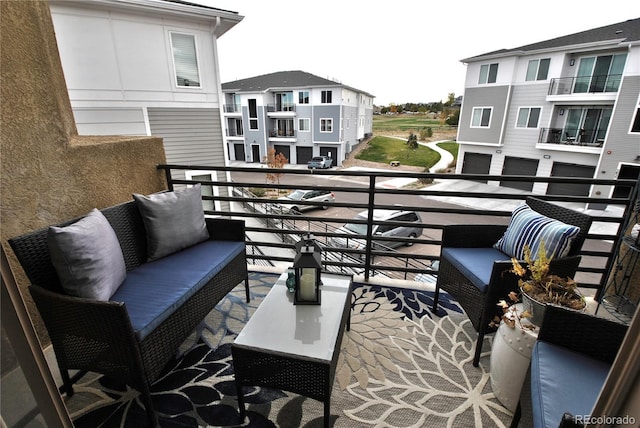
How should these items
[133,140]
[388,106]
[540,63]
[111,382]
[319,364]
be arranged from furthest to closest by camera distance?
[388,106]
[540,63]
[133,140]
[111,382]
[319,364]

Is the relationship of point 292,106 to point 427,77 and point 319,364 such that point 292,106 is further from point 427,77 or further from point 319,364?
point 319,364

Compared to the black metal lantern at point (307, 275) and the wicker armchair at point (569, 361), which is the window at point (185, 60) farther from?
the wicker armchair at point (569, 361)

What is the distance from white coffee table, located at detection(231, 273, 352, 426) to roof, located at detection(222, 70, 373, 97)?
1664 cm

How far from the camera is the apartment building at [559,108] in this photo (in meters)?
9.08

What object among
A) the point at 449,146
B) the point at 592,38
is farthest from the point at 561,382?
the point at 449,146

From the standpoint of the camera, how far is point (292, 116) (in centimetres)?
1828

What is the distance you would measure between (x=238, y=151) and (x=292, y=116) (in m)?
5.50

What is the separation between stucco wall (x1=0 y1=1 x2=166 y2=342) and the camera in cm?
158

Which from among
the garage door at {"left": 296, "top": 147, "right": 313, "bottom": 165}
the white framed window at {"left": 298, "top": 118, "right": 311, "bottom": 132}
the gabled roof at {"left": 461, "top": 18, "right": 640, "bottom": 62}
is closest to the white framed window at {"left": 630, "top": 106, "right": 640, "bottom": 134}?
the gabled roof at {"left": 461, "top": 18, "right": 640, "bottom": 62}

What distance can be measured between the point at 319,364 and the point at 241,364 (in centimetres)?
40

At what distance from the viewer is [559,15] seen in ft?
6.04

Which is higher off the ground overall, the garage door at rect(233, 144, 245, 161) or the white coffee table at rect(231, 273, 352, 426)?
the white coffee table at rect(231, 273, 352, 426)

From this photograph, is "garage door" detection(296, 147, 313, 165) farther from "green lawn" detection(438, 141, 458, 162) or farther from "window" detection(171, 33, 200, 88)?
"window" detection(171, 33, 200, 88)

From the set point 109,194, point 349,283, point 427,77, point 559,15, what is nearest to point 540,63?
point 427,77
